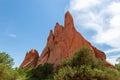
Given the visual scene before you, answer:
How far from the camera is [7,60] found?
293ft

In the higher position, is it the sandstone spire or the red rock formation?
the sandstone spire

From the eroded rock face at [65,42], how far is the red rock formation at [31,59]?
10.6 meters

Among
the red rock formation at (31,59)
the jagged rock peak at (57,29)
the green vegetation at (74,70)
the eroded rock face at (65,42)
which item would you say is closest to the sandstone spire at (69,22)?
the eroded rock face at (65,42)

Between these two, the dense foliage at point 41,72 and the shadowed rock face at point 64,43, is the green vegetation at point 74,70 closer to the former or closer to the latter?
the dense foliage at point 41,72

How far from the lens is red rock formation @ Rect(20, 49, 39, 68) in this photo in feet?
348

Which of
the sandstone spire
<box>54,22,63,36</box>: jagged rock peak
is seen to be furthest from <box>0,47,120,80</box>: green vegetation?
the sandstone spire

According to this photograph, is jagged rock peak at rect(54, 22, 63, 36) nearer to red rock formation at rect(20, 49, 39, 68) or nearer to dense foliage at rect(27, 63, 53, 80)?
dense foliage at rect(27, 63, 53, 80)

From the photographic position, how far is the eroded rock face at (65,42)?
8831 centimetres

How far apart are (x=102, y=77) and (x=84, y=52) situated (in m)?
32.3

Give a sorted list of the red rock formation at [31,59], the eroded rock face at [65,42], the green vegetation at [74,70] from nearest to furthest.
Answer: the green vegetation at [74,70], the eroded rock face at [65,42], the red rock formation at [31,59]

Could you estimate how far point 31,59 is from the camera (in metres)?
108

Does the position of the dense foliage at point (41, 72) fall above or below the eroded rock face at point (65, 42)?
below

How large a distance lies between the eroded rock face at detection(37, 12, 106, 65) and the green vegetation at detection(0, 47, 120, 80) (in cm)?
436

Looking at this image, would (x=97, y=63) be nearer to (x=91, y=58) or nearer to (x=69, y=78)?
(x=91, y=58)
